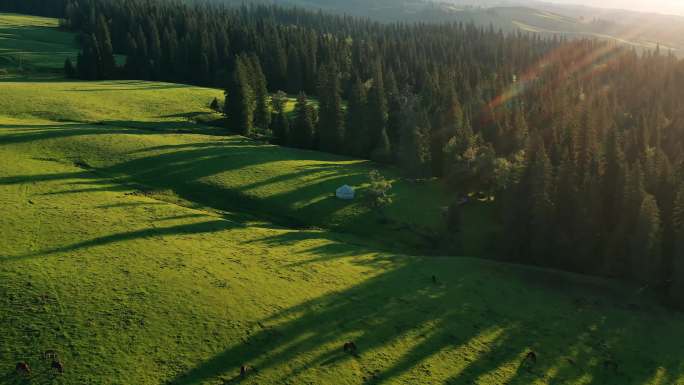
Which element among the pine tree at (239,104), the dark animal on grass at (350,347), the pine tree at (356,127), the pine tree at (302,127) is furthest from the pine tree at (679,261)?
the pine tree at (239,104)

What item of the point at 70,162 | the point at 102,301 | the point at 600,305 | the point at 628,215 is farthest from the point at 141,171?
the point at 628,215

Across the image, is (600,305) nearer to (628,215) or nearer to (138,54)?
(628,215)

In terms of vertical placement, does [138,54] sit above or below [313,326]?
above

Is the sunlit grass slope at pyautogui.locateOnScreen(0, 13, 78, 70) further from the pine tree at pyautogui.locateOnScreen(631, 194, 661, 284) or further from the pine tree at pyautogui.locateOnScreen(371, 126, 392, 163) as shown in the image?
the pine tree at pyautogui.locateOnScreen(631, 194, 661, 284)

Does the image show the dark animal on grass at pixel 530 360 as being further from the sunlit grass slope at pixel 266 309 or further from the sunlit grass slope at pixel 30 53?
the sunlit grass slope at pixel 30 53

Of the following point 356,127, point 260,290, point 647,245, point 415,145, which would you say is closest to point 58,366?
point 260,290
